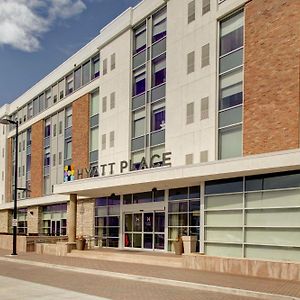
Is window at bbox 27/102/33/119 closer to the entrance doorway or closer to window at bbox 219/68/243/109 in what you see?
the entrance doorway

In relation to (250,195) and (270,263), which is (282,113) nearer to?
(250,195)

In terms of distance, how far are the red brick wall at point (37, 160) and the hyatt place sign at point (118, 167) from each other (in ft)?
27.9

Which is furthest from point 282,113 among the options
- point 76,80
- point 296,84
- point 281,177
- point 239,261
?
point 76,80

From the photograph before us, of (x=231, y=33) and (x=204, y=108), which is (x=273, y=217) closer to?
(x=204, y=108)

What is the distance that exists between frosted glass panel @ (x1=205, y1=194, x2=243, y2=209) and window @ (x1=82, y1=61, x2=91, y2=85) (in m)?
19.0

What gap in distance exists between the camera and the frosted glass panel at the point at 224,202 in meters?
23.2

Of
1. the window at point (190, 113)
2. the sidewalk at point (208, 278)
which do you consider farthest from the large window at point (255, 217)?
the window at point (190, 113)

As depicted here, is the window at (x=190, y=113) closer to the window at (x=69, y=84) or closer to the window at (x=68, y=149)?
the window at (x=68, y=149)

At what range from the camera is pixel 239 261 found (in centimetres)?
2028

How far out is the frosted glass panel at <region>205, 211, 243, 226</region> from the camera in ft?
76.2

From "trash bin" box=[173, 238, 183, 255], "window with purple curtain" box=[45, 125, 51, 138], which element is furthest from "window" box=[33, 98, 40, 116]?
"trash bin" box=[173, 238, 183, 255]

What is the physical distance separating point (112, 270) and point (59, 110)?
26116 mm

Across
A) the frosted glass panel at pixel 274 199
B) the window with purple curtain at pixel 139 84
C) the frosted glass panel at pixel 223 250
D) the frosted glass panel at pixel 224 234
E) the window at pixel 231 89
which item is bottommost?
the frosted glass panel at pixel 223 250

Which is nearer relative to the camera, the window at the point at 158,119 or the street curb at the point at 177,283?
the street curb at the point at 177,283
